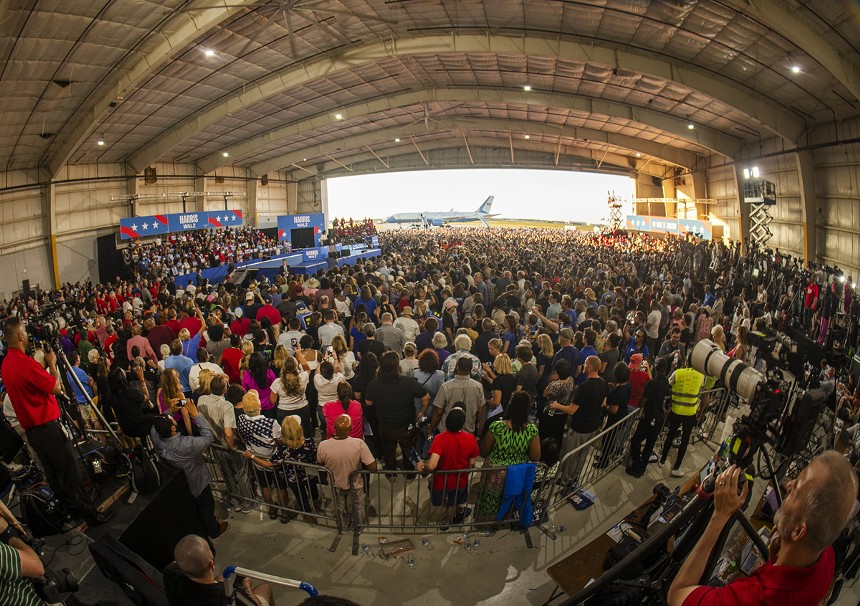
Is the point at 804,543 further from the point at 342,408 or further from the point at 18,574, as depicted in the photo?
the point at 342,408

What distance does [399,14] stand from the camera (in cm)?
1217

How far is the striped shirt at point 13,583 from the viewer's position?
1.99 m

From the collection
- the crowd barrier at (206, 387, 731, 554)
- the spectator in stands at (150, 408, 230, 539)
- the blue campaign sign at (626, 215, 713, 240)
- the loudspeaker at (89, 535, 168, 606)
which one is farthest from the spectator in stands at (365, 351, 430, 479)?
the blue campaign sign at (626, 215, 713, 240)

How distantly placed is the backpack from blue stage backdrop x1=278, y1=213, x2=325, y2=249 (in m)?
22.5

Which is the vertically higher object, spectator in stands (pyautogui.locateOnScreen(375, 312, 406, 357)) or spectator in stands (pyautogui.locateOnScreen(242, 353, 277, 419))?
spectator in stands (pyautogui.locateOnScreen(375, 312, 406, 357))

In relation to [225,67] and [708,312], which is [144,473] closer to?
[708,312]

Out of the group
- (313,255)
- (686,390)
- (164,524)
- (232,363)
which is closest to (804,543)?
(686,390)

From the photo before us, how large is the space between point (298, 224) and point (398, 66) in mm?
12334

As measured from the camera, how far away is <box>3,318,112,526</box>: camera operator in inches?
132

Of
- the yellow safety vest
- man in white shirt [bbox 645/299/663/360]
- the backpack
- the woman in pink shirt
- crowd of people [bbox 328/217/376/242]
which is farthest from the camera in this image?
crowd of people [bbox 328/217/376/242]

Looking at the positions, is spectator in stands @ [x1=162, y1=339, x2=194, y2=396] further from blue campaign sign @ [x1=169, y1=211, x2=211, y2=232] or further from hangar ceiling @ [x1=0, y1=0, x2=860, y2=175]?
blue campaign sign @ [x1=169, y1=211, x2=211, y2=232]

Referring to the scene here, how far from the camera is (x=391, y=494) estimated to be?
3.70m

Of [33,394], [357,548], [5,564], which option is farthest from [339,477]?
[33,394]

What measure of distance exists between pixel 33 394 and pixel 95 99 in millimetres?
14018
